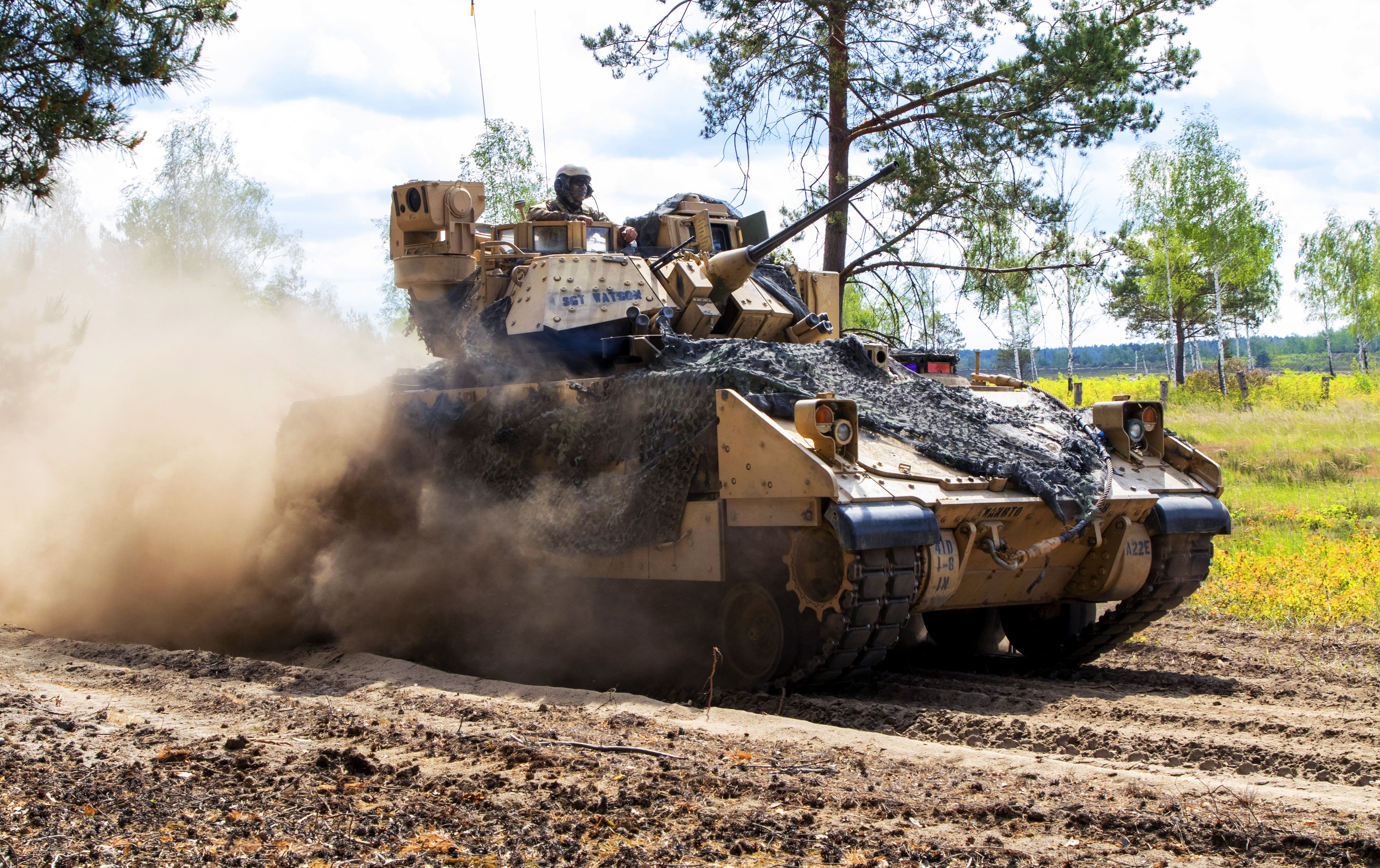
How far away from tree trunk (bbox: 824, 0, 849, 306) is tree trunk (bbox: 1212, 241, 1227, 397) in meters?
18.3

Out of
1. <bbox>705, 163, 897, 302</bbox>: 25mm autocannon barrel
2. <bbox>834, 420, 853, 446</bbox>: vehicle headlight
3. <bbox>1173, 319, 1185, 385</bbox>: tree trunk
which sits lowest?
<bbox>834, 420, 853, 446</bbox>: vehicle headlight

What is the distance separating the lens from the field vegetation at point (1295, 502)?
10.6 m

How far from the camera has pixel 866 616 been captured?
6.76 meters

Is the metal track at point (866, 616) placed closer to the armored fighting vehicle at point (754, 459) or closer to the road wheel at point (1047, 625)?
the armored fighting vehicle at point (754, 459)

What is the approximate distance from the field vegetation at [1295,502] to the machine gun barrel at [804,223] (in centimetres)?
480

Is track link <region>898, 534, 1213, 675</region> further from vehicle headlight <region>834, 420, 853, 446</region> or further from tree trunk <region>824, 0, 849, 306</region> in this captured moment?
tree trunk <region>824, 0, 849, 306</region>

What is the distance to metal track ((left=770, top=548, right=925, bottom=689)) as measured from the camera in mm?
6668

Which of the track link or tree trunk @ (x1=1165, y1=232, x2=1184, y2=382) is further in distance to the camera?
tree trunk @ (x1=1165, y1=232, x2=1184, y2=382)

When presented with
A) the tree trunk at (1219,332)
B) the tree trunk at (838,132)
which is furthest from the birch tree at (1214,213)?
the tree trunk at (838,132)

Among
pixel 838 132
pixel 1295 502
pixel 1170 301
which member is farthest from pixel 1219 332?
pixel 838 132

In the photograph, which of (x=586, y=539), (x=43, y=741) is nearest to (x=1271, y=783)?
(x=586, y=539)

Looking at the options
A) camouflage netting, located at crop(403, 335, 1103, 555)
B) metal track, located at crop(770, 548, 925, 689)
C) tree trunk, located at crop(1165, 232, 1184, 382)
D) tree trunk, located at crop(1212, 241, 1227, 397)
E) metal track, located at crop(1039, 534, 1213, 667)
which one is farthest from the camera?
tree trunk, located at crop(1165, 232, 1184, 382)

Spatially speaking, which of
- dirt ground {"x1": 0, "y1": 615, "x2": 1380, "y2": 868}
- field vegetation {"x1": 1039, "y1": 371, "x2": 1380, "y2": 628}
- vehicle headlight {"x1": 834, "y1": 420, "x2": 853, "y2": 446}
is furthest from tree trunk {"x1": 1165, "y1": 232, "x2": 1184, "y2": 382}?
vehicle headlight {"x1": 834, "y1": 420, "x2": 853, "y2": 446}

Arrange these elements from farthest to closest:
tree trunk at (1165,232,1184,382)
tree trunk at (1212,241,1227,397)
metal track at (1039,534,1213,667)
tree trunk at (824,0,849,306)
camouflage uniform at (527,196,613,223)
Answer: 1. tree trunk at (1165,232,1184,382)
2. tree trunk at (1212,241,1227,397)
3. tree trunk at (824,0,849,306)
4. camouflage uniform at (527,196,613,223)
5. metal track at (1039,534,1213,667)
